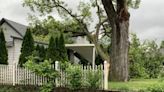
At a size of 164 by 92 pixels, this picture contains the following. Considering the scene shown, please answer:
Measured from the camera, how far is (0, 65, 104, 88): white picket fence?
18.7 metres

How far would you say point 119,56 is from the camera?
2641cm

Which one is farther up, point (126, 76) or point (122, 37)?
point (122, 37)

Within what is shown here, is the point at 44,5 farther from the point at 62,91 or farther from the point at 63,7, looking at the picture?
the point at 62,91

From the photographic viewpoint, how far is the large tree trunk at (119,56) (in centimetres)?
2617

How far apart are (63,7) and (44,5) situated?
5.80 ft


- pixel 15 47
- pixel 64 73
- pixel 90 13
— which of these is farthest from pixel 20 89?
pixel 90 13

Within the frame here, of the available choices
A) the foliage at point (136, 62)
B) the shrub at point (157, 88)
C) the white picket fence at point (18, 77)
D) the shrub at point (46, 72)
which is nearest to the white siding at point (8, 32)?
the foliage at point (136, 62)

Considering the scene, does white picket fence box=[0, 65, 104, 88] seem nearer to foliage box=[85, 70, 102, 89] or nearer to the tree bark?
foliage box=[85, 70, 102, 89]

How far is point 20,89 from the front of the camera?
1942cm

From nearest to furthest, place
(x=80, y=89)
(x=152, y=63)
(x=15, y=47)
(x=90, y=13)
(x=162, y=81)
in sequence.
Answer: (x=162, y=81)
(x=80, y=89)
(x=15, y=47)
(x=152, y=63)
(x=90, y=13)

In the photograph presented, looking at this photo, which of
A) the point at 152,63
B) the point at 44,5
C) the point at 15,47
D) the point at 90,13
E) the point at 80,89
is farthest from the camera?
the point at 90,13

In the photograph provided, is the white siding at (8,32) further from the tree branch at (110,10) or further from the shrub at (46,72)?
the shrub at (46,72)

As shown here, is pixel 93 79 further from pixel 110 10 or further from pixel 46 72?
pixel 110 10

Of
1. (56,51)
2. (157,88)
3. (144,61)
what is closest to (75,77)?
(157,88)
